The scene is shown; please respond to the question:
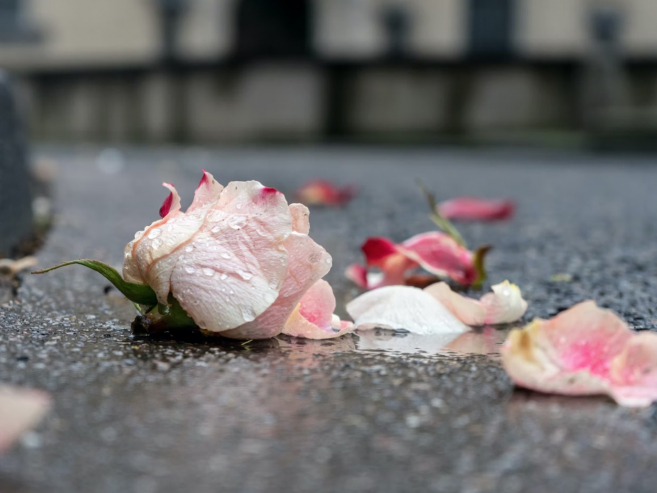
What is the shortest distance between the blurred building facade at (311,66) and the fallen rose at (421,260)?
8.28 meters

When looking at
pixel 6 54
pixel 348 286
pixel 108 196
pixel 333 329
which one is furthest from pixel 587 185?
pixel 6 54

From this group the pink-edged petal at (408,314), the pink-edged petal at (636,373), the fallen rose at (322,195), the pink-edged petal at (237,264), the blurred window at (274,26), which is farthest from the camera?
the blurred window at (274,26)

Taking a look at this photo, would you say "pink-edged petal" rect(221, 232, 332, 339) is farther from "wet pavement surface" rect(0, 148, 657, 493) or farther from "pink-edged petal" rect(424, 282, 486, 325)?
"pink-edged petal" rect(424, 282, 486, 325)

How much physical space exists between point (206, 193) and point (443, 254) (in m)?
0.61

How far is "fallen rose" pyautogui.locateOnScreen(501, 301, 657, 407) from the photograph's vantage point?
98 cm

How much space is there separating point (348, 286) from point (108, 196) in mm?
2420

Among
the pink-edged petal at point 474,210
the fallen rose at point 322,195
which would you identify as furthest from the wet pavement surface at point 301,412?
the fallen rose at point 322,195

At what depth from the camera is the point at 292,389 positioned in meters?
1.05

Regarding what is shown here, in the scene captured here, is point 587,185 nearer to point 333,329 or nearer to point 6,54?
point 333,329

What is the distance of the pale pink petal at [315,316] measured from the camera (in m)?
1.27

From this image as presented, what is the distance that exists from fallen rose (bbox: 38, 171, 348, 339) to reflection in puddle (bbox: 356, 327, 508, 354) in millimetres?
170

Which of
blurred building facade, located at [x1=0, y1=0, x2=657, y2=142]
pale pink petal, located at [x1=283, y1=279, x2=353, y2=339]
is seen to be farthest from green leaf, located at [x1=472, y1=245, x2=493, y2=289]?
blurred building facade, located at [x1=0, y1=0, x2=657, y2=142]

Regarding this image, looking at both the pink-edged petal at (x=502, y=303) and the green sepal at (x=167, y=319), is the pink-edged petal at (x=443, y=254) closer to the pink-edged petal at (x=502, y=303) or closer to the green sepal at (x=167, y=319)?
the pink-edged petal at (x=502, y=303)

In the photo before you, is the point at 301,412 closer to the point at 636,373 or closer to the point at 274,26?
the point at 636,373
